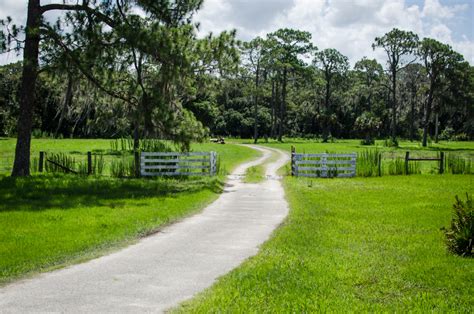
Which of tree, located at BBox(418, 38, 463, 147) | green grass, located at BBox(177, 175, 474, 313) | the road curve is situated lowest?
the road curve

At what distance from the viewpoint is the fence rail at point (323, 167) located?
25672 millimetres

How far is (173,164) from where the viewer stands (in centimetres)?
2403

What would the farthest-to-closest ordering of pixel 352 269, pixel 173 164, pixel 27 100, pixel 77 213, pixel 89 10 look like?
pixel 173 164, pixel 27 100, pixel 89 10, pixel 77 213, pixel 352 269

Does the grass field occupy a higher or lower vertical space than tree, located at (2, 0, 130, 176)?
lower

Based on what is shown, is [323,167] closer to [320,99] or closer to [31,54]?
[31,54]

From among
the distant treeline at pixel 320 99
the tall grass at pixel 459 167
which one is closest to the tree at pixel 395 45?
the distant treeline at pixel 320 99

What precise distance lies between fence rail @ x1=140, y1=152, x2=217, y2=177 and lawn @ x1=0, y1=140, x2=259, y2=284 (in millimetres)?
1917

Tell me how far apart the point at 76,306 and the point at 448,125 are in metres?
88.3

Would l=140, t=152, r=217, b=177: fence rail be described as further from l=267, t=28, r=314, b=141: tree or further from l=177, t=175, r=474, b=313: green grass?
l=267, t=28, r=314, b=141: tree

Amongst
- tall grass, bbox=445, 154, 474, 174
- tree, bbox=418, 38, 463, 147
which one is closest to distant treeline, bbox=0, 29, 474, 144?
tree, bbox=418, 38, 463, 147

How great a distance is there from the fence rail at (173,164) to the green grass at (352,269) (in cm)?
995

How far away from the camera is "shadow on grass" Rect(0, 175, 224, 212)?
1446 centimetres

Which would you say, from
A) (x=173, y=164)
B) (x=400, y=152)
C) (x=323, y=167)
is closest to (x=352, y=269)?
(x=173, y=164)

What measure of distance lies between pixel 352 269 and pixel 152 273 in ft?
10.8
